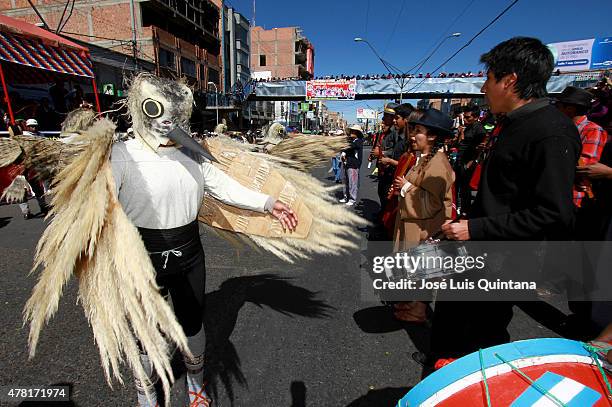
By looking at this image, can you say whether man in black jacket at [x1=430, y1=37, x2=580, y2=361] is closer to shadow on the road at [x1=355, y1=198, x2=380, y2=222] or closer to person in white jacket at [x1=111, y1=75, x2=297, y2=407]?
person in white jacket at [x1=111, y1=75, x2=297, y2=407]

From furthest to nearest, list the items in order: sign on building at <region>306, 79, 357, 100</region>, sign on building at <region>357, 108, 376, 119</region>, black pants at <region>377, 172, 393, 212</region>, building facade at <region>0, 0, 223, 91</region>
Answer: sign on building at <region>357, 108, 376, 119</region>, building facade at <region>0, 0, 223, 91</region>, sign on building at <region>306, 79, 357, 100</region>, black pants at <region>377, 172, 393, 212</region>

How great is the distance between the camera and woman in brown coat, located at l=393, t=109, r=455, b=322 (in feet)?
8.10

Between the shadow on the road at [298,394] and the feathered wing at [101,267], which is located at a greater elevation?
the feathered wing at [101,267]

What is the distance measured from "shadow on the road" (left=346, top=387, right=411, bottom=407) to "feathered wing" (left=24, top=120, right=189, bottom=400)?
1.30 m

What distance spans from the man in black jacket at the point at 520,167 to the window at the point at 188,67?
31182 mm

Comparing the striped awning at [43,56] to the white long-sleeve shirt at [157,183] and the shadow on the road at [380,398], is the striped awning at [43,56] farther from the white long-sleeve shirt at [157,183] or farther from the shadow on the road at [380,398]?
the shadow on the road at [380,398]

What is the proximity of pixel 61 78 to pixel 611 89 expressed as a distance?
37.7ft

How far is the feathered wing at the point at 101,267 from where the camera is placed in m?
1.29

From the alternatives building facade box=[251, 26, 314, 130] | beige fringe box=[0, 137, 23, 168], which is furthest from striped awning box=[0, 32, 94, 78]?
building facade box=[251, 26, 314, 130]

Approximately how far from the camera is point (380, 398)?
207 cm

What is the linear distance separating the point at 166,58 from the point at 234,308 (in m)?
29.0

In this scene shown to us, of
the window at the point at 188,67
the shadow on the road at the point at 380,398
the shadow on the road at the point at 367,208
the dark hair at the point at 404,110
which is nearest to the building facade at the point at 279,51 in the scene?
the window at the point at 188,67

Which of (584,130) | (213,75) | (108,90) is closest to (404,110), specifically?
(584,130)

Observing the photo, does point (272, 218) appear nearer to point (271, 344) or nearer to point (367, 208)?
point (271, 344)
